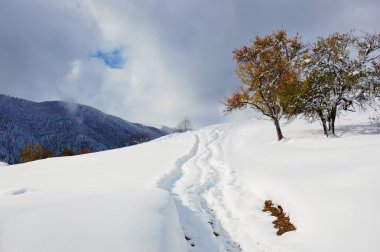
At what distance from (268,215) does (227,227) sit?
175 cm

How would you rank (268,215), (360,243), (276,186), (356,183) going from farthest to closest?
(276,186) < (268,215) < (356,183) < (360,243)

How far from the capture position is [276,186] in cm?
1252

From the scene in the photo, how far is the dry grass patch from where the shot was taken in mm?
8978

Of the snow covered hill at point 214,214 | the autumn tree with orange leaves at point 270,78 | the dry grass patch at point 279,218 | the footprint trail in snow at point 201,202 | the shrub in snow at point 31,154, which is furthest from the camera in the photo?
the shrub in snow at point 31,154

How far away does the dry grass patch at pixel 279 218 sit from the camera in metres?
8.98

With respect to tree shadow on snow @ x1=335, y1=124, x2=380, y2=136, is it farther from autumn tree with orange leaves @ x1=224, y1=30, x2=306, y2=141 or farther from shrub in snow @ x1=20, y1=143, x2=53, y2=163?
shrub in snow @ x1=20, y1=143, x2=53, y2=163

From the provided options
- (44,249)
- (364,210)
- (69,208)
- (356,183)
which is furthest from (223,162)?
(44,249)

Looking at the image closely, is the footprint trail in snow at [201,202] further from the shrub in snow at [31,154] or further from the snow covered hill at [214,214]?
the shrub in snow at [31,154]

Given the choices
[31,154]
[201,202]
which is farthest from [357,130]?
[31,154]

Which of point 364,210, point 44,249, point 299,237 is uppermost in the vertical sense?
point 44,249

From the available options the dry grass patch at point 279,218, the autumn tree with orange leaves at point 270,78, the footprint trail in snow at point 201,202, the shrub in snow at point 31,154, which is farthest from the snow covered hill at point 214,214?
the shrub in snow at point 31,154

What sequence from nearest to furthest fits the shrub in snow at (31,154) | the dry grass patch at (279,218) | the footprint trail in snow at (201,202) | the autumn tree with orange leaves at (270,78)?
1. the footprint trail in snow at (201,202)
2. the dry grass patch at (279,218)
3. the autumn tree with orange leaves at (270,78)
4. the shrub in snow at (31,154)

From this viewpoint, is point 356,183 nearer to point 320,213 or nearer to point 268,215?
point 320,213

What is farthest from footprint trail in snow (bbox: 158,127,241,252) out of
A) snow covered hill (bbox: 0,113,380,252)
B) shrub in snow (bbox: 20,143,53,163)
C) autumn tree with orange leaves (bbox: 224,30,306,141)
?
shrub in snow (bbox: 20,143,53,163)
